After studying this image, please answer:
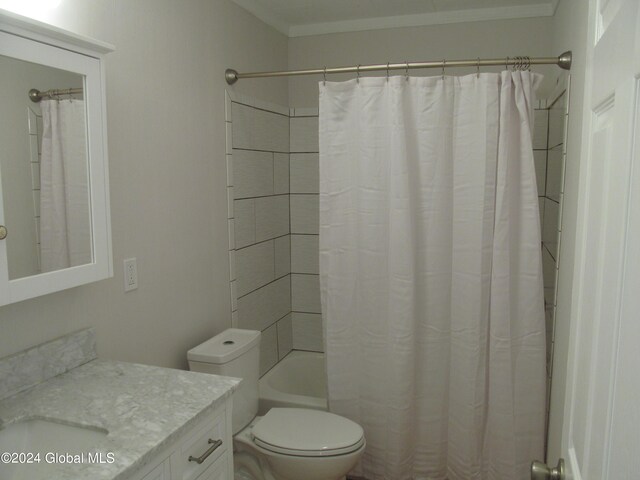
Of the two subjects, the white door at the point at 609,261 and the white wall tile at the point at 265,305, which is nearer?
the white door at the point at 609,261

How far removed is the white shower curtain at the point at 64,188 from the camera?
56.2 inches

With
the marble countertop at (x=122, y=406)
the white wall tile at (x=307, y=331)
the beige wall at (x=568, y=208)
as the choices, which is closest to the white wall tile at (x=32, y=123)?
the marble countertop at (x=122, y=406)

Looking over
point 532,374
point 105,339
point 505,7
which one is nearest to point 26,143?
point 105,339

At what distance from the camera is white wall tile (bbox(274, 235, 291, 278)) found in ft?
10.2

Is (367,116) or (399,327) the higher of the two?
(367,116)

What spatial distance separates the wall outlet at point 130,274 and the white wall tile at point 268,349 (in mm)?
1135

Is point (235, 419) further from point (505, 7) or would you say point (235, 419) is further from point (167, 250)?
point (505, 7)

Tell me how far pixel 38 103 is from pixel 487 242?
5.74ft

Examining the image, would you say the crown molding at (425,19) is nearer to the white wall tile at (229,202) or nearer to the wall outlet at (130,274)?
the white wall tile at (229,202)

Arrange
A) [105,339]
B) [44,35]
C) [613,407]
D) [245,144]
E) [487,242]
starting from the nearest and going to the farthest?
[613,407] < [44,35] < [105,339] < [487,242] < [245,144]

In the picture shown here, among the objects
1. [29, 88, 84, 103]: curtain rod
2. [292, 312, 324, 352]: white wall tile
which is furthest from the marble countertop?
[292, 312, 324, 352]: white wall tile

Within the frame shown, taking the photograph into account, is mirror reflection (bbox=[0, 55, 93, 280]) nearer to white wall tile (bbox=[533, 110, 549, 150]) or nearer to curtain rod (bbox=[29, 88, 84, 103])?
curtain rod (bbox=[29, 88, 84, 103])

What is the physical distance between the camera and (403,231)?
7.38 feet

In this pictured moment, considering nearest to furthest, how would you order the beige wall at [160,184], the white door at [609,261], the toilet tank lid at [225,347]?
1. the white door at [609,261]
2. the beige wall at [160,184]
3. the toilet tank lid at [225,347]
